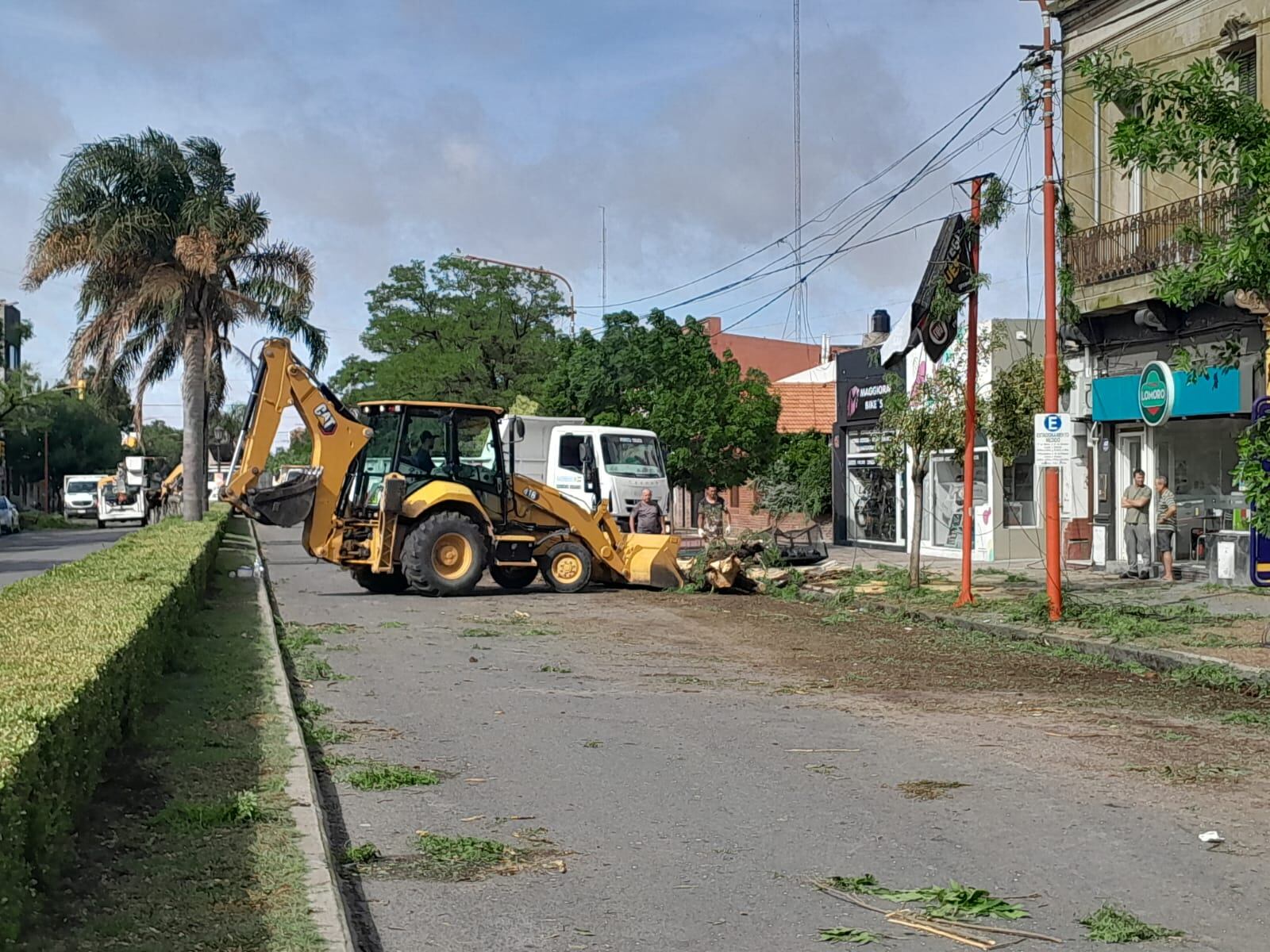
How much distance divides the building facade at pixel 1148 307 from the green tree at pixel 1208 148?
25.1 feet

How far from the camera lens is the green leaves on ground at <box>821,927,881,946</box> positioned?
5621mm

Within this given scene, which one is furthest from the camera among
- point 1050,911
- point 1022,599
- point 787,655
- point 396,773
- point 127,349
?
point 127,349

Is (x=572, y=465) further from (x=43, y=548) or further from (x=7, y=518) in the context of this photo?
(x=7, y=518)

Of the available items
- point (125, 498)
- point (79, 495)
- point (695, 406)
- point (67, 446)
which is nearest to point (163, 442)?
point (67, 446)

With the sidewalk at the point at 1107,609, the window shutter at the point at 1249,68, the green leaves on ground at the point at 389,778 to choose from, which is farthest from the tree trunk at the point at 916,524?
the green leaves on ground at the point at 389,778

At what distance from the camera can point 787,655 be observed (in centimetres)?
1500

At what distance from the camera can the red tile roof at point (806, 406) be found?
49.1 metres

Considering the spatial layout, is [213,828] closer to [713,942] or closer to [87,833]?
[87,833]

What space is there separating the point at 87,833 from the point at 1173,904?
4829mm

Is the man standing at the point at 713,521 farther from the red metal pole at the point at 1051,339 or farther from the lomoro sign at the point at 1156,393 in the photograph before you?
the red metal pole at the point at 1051,339

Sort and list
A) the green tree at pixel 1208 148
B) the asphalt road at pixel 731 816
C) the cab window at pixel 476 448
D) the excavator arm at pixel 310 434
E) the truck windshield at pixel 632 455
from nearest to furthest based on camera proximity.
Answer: the asphalt road at pixel 731 816, the green tree at pixel 1208 148, the excavator arm at pixel 310 434, the cab window at pixel 476 448, the truck windshield at pixel 632 455

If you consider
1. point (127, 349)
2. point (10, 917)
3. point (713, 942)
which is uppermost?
point (127, 349)

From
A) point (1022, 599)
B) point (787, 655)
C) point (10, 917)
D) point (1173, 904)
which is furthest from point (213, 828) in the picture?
point (1022, 599)

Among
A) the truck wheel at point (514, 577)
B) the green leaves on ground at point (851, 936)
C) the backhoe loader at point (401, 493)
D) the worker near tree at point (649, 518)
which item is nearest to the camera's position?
the green leaves on ground at point (851, 936)
